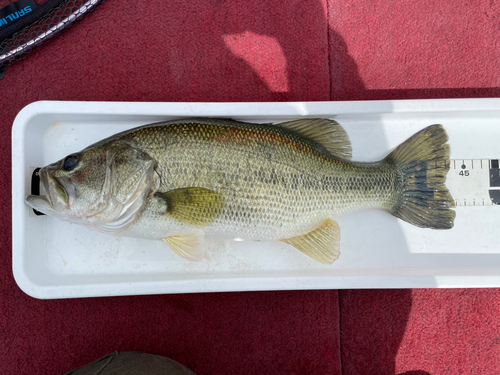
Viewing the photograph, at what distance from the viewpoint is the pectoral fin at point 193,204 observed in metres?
1.11

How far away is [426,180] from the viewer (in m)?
1.28

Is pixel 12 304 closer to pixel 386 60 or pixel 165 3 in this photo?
pixel 165 3

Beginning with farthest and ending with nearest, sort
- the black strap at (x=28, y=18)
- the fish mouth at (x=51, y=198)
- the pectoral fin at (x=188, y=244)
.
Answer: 1. the black strap at (x=28, y=18)
2. the pectoral fin at (x=188, y=244)
3. the fish mouth at (x=51, y=198)

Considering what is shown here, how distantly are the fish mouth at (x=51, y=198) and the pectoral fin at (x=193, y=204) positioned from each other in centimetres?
32

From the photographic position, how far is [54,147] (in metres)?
1.39

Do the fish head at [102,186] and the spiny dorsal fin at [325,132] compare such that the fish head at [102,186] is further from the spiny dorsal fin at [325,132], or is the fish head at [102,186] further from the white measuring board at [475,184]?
the white measuring board at [475,184]

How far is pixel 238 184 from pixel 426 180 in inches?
30.9

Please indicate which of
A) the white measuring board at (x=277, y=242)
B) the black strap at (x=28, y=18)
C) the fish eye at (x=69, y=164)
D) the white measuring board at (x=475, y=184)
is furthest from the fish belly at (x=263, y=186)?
the black strap at (x=28, y=18)

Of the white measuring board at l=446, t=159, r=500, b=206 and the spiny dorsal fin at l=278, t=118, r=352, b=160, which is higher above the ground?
the spiny dorsal fin at l=278, t=118, r=352, b=160

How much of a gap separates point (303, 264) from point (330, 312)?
1.05 ft

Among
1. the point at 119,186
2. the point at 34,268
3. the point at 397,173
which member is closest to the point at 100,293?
the point at 34,268

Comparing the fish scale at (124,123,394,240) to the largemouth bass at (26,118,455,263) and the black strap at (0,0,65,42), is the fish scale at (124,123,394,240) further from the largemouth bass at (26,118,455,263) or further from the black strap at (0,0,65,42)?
the black strap at (0,0,65,42)

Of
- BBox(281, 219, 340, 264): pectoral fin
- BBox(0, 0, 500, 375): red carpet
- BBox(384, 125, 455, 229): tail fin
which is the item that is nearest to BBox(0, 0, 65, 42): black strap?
BBox(0, 0, 500, 375): red carpet

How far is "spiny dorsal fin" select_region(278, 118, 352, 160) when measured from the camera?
126 centimetres
